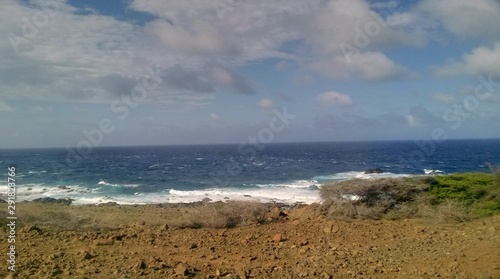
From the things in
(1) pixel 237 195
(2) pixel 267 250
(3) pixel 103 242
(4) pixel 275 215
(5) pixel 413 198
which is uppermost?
(5) pixel 413 198

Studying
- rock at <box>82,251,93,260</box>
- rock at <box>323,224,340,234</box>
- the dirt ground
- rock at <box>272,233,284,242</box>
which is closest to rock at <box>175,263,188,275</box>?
the dirt ground

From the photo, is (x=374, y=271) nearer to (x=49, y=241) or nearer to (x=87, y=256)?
(x=87, y=256)

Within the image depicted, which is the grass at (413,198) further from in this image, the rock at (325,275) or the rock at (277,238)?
the rock at (325,275)

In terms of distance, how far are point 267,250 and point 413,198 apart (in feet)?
19.7

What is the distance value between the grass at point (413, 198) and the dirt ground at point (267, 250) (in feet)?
1.69

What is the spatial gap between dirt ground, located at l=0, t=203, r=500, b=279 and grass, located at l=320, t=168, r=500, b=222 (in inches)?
20.2

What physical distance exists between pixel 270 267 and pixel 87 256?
3418 millimetres

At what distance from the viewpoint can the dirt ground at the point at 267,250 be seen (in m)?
6.38

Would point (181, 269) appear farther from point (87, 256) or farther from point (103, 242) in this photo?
point (103, 242)

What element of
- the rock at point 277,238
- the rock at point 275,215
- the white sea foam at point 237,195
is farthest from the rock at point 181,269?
the white sea foam at point 237,195

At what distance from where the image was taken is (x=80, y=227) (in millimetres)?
9352

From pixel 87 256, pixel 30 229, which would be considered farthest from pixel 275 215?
pixel 30 229

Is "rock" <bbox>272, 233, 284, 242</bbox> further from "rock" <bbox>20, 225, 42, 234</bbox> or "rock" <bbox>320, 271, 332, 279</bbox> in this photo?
"rock" <bbox>20, 225, 42, 234</bbox>

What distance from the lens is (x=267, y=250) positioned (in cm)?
794
